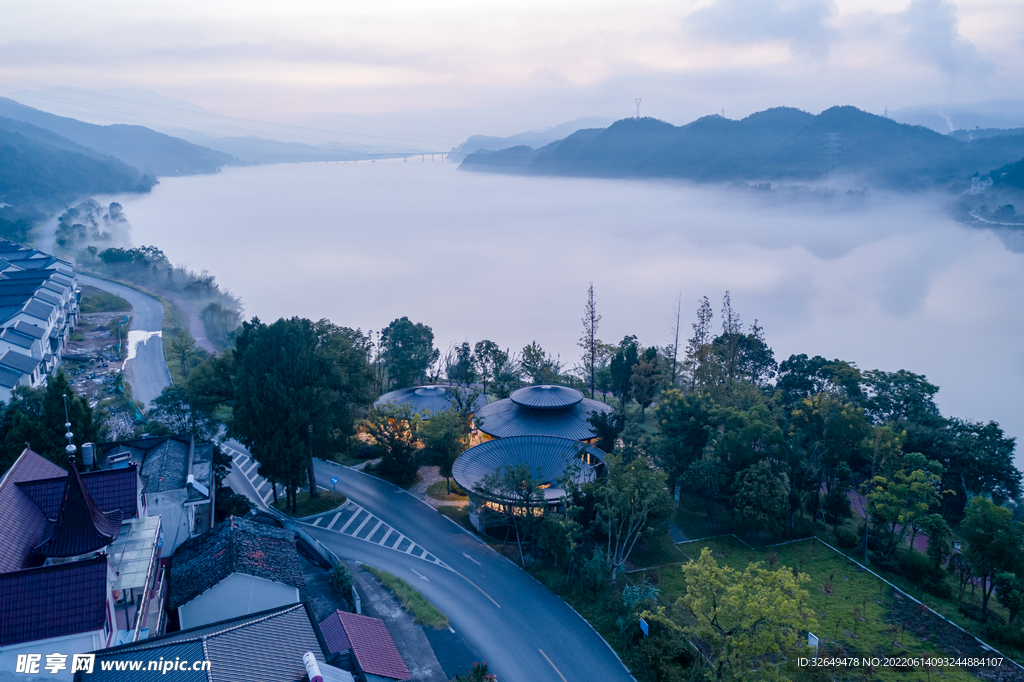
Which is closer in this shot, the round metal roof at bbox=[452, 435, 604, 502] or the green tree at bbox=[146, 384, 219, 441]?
the round metal roof at bbox=[452, 435, 604, 502]

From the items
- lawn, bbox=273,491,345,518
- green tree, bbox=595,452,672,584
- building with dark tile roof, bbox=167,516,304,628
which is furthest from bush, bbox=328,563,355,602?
green tree, bbox=595,452,672,584

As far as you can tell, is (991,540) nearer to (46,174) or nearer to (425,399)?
(425,399)

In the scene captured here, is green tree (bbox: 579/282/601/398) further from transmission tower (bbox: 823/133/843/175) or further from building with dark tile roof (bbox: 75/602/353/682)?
transmission tower (bbox: 823/133/843/175)

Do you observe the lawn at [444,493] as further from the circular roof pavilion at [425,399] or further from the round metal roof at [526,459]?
the circular roof pavilion at [425,399]

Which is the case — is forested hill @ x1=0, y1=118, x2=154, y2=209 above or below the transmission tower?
below

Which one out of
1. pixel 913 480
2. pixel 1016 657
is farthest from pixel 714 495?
pixel 1016 657

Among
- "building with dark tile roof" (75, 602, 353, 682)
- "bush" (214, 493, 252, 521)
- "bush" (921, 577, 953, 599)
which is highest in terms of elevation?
"building with dark tile roof" (75, 602, 353, 682)

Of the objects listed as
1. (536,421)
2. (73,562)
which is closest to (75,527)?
(73,562)

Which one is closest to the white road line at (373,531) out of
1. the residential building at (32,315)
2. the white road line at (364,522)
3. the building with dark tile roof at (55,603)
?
the white road line at (364,522)
